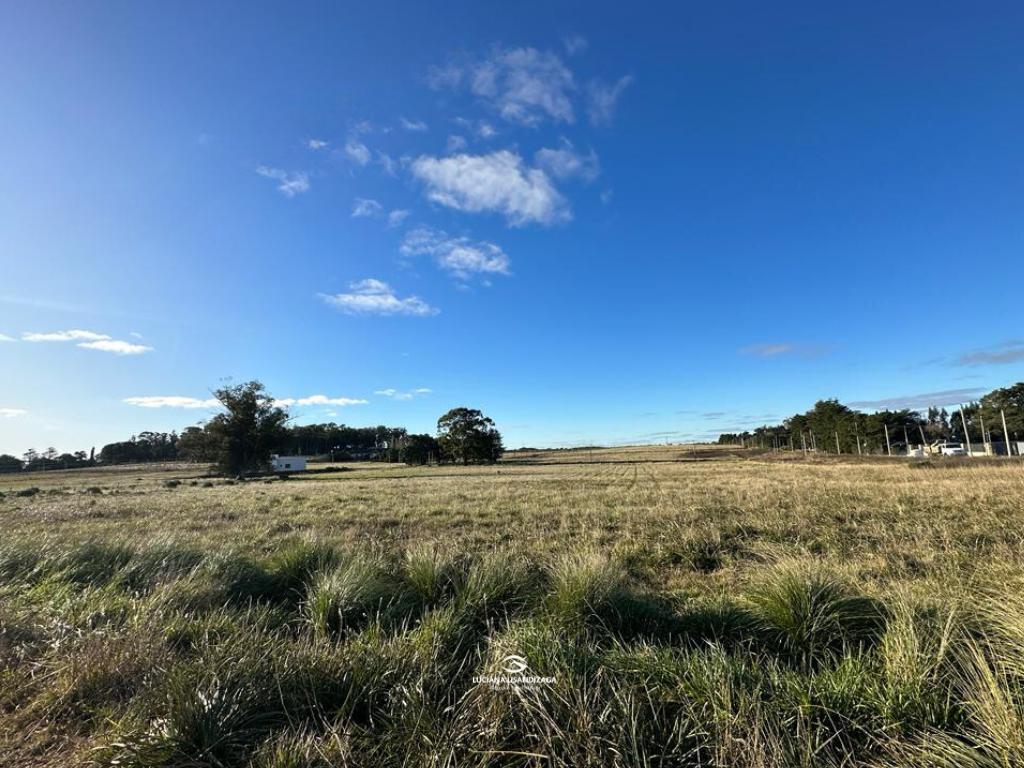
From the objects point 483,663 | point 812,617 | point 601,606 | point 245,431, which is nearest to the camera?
point 483,663

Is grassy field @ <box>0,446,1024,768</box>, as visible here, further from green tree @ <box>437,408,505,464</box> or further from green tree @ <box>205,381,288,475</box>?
green tree @ <box>437,408,505,464</box>

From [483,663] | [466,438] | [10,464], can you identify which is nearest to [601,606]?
[483,663]

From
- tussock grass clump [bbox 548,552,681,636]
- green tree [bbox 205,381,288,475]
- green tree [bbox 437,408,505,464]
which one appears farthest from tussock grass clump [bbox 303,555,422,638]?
green tree [bbox 437,408,505,464]

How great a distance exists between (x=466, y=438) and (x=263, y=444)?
42394 mm

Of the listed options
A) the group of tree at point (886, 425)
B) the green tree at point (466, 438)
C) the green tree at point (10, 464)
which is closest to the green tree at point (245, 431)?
the green tree at point (466, 438)

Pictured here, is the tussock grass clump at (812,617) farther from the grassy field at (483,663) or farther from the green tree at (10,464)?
the green tree at (10,464)

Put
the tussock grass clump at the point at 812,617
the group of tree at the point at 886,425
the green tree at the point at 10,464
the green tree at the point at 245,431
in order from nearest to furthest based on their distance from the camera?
1. the tussock grass clump at the point at 812,617
2. the green tree at the point at 245,431
3. the group of tree at the point at 886,425
4. the green tree at the point at 10,464

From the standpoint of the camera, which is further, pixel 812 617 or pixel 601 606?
pixel 601 606

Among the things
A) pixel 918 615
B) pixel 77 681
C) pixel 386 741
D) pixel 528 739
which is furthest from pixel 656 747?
pixel 77 681

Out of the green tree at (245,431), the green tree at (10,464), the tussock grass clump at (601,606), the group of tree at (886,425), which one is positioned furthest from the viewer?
the green tree at (10,464)

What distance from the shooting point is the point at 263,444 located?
212 ft

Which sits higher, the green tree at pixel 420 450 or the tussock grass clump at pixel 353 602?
the green tree at pixel 420 450

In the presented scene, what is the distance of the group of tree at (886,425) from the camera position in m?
84.8

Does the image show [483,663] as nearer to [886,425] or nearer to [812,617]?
[812,617]
